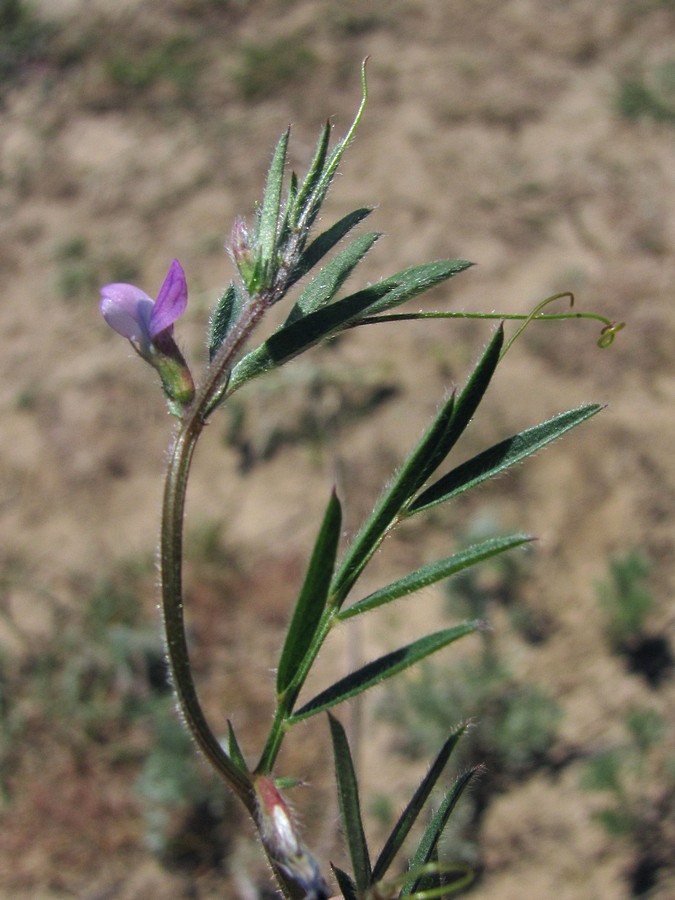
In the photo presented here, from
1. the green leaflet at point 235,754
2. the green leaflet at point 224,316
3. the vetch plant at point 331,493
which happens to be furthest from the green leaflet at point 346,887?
the green leaflet at point 224,316

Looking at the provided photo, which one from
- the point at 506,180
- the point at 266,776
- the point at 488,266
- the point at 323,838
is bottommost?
the point at 266,776

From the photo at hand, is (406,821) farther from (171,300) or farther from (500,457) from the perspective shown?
(171,300)

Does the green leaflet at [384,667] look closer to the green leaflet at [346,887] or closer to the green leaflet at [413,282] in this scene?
the green leaflet at [346,887]

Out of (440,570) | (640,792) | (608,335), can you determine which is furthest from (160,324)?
(640,792)

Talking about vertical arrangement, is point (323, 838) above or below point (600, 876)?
above

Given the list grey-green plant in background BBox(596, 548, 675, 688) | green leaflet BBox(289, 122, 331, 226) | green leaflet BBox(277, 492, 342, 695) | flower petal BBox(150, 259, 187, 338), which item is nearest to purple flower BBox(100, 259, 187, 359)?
flower petal BBox(150, 259, 187, 338)

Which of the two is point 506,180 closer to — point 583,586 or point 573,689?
point 583,586

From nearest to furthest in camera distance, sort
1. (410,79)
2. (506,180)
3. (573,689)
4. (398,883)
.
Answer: (398,883) < (573,689) < (506,180) < (410,79)

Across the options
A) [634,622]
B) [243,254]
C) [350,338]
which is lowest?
[634,622]

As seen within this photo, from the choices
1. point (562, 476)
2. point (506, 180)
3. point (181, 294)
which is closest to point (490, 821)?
point (562, 476)
